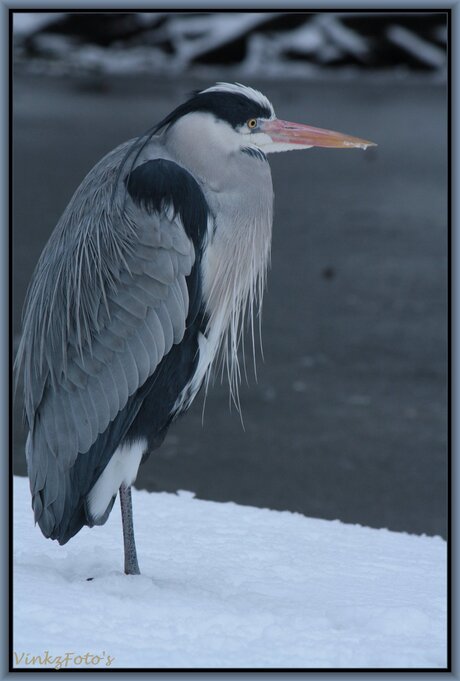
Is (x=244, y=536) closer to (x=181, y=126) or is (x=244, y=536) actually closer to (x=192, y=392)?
(x=192, y=392)

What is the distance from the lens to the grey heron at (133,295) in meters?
2.28

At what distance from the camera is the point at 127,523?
239cm

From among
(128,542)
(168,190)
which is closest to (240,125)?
(168,190)

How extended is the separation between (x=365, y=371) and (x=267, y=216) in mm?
4118

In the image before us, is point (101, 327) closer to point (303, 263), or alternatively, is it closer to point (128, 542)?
point (128, 542)

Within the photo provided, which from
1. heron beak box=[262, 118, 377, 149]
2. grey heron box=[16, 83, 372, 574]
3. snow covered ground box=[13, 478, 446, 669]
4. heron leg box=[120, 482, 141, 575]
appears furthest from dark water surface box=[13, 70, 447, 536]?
snow covered ground box=[13, 478, 446, 669]

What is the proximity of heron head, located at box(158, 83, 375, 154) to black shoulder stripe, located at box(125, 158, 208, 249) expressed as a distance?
106 mm

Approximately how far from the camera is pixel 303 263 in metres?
9.48

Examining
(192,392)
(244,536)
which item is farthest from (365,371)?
(192,392)

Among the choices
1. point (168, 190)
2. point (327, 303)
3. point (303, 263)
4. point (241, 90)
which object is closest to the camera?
point (168, 190)

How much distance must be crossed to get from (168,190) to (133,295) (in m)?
0.24

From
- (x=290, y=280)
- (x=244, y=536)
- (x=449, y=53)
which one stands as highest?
(x=449, y=53)

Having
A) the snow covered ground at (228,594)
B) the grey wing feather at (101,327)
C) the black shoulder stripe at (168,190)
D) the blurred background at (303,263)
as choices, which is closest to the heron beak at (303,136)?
the black shoulder stripe at (168,190)

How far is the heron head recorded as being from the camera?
233 cm
